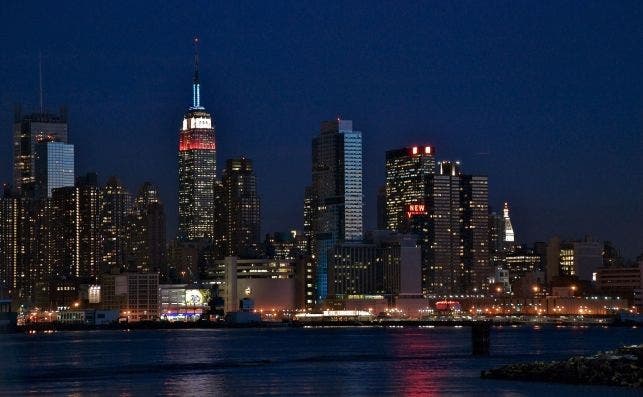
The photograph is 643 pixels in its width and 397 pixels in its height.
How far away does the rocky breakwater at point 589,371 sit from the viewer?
69.9 metres

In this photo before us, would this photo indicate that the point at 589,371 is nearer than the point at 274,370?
Yes

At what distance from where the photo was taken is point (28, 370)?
98.2 meters

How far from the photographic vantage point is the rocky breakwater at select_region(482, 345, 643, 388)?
69.9 meters

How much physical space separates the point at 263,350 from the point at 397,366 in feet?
130

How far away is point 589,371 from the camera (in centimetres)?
7244

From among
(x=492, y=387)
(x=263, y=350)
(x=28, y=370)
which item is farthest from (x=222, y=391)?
(x=263, y=350)

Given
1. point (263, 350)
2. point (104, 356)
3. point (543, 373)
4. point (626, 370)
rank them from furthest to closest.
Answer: point (263, 350)
point (104, 356)
point (543, 373)
point (626, 370)

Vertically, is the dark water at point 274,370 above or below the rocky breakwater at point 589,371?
below

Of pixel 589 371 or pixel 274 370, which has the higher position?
pixel 589 371

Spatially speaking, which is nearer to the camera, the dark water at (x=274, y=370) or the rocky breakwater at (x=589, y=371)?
the rocky breakwater at (x=589, y=371)

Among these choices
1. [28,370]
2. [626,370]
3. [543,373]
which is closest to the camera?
[626,370]

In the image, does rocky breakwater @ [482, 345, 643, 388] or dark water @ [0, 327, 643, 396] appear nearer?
rocky breakwater @ [482, 345, 643, 388]

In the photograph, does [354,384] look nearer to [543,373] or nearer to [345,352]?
[543,373]

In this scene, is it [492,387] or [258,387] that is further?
[258,387]
